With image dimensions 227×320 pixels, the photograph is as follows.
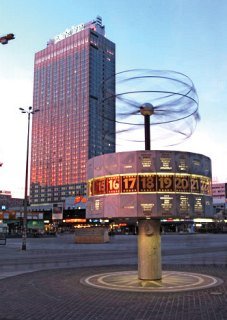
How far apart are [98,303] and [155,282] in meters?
5.00

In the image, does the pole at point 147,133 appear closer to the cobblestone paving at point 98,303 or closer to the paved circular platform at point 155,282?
the paved circular platform at point 155,282

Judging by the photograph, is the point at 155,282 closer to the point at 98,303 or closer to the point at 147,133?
the point at 98,303

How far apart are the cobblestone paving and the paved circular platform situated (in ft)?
2.07

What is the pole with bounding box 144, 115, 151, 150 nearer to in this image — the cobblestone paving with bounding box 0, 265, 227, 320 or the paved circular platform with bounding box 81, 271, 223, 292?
the paved circular platform with bounding box 81, 271, 223, 292

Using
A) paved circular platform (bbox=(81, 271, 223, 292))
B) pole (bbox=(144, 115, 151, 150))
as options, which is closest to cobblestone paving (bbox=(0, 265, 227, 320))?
paved circular platform (bbox=(81, 271, 223, 292))

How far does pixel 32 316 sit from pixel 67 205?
578 ft

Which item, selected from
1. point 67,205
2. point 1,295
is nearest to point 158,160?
point 1,295

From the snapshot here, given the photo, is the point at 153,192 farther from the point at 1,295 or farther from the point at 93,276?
the point at 1,295

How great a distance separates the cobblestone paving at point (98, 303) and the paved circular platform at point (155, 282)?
630mm

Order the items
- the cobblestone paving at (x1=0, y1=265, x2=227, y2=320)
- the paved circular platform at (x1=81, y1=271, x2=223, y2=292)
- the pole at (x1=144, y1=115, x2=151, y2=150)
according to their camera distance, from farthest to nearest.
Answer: the pole at (x1=144, y1=115, x2=151, y2=150) → the paved circular platform at (x1=81, y1=271, x2=223, y2=292) → the cobblestone paving at (x1=0, y1=265, x2=227, y2=320)

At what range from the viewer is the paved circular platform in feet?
52.0

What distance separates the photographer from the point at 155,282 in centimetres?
1736

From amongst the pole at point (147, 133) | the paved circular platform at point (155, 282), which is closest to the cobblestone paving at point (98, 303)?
the paved circular platform at point (155, 282)

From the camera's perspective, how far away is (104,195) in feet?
61.3
